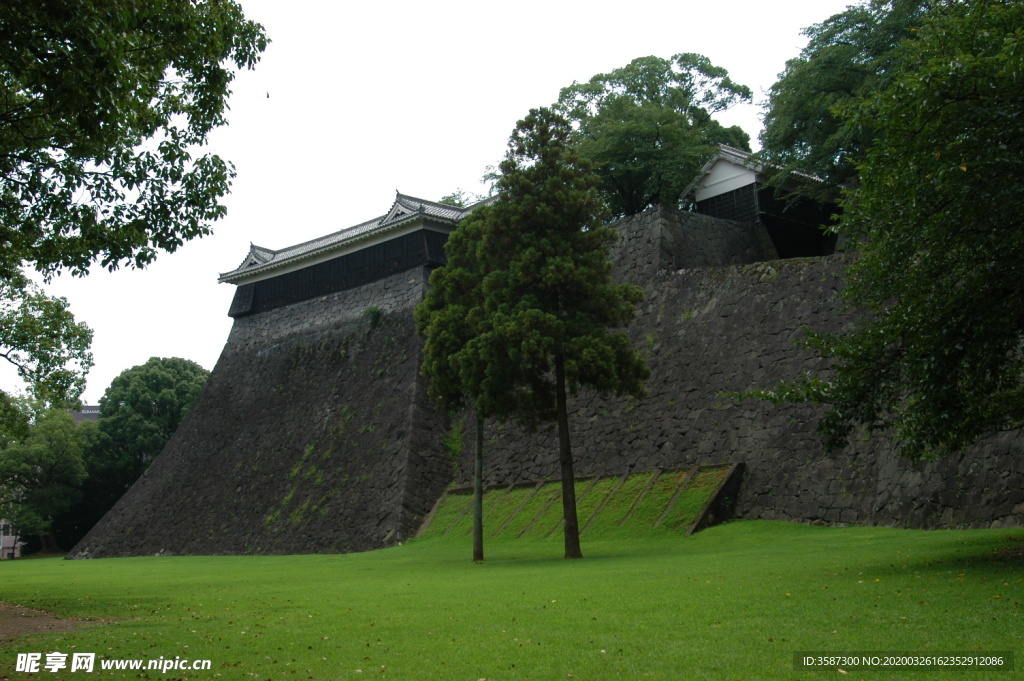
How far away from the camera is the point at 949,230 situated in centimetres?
909

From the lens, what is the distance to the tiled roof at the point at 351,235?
29641 mm

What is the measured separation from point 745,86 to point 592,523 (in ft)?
68.9

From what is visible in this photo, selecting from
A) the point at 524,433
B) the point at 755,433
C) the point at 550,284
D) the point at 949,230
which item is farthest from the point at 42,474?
the point at 949,230

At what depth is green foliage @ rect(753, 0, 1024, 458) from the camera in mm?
8586

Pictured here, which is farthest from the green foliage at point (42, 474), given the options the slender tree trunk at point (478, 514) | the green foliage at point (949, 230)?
the green foliage at point (949, 230)

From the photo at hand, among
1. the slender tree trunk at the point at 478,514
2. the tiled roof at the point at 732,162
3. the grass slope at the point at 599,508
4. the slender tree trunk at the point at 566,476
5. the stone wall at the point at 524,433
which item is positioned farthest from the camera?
the tiled roof at the point at 732,162

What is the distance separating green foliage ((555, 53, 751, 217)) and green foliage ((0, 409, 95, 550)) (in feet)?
87.2

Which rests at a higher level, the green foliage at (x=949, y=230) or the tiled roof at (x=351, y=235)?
the tiled roof at (x=351, y=235)

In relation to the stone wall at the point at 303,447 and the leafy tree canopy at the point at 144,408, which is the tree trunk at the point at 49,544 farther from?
the stone wall at the point at 303,447

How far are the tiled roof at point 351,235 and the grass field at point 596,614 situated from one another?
17.0 metres

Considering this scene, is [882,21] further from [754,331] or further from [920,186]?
[920,186]

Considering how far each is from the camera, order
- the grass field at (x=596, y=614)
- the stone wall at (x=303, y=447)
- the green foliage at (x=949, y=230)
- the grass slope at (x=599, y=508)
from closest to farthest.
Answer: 1. the grass field at (x=596, y=614)
2. the green foliage at (x=949, y=230)
3. the grass slope at (x=599, y=508)
4. the stone wall at (x=303, y=447)

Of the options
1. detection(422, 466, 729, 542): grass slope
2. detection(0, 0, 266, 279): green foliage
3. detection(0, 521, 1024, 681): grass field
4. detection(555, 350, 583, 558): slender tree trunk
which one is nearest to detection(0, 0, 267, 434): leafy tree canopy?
detection(0, 0, 266, 279): green foliage

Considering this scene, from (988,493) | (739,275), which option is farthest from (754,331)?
(988,493)
